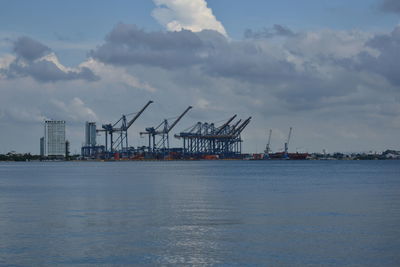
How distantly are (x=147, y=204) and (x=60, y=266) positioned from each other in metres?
20.6

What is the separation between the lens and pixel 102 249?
76.5 feet

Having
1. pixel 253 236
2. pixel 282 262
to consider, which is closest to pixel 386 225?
pixel 253 236

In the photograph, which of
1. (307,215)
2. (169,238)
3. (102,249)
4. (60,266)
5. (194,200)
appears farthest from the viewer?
(194,200)

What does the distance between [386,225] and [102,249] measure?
13.6 metres

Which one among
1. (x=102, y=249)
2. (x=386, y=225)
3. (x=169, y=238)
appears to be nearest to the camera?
(x=102, y=249)

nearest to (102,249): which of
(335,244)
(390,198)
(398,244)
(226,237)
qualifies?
(226,237)

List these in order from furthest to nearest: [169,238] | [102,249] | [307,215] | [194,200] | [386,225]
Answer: [194,200]
[307,215]
[386,225]
[169,238]
[102,249]

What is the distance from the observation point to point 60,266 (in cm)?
2045

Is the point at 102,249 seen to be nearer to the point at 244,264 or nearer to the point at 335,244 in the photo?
the point at 244,264

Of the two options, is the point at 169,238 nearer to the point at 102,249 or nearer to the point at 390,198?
the point at 102,249

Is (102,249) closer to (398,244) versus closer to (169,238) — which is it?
(169,238)

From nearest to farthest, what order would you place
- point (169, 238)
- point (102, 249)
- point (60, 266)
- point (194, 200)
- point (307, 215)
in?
point (60, 266)
point (102, 249)
point (169, 238)
point (307, 215)
point (194, 200)

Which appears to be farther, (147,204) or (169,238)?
(147,204)

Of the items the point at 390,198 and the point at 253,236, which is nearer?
the point at 253,236
